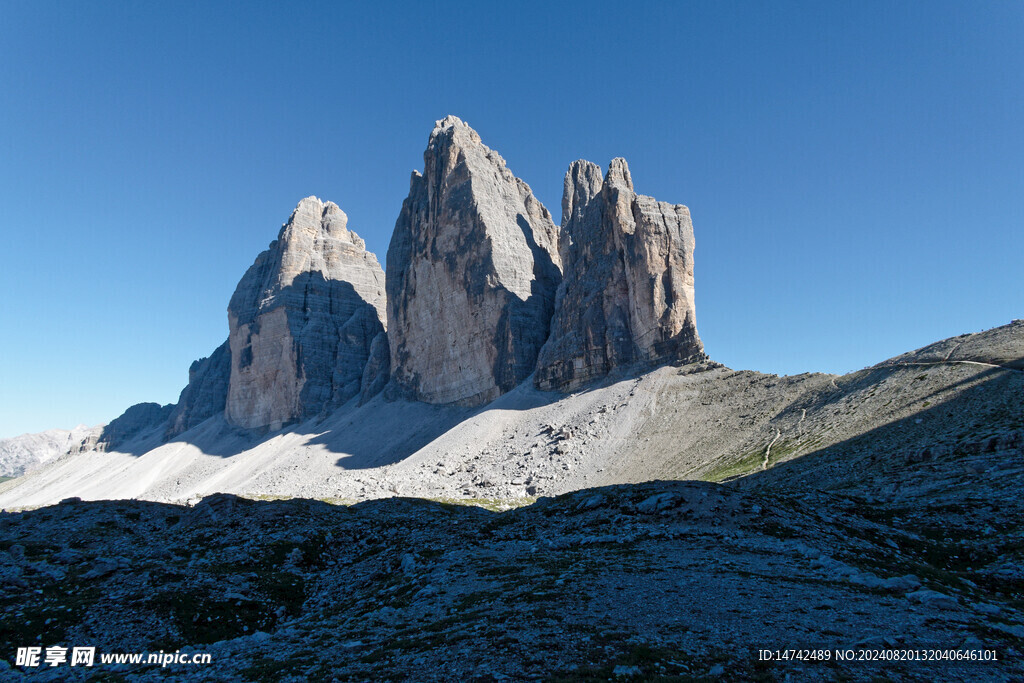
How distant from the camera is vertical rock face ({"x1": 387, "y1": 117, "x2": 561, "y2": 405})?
108 m

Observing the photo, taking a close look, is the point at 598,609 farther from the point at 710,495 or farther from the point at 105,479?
the point at 105,479

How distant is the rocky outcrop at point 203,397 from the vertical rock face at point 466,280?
213 ft

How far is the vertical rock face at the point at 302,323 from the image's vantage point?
135 meters

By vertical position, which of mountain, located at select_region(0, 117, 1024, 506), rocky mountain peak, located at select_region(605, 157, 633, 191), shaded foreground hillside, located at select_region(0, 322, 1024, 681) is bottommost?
shaded foreground hillside, located at select_region(0, 322, 1024, 681)

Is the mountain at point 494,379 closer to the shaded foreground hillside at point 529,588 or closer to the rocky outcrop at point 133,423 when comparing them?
the rocky outcrop at point 133,423

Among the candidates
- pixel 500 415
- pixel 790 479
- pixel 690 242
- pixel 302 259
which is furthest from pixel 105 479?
pixel 790 479

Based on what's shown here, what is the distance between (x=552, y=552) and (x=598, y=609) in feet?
20.8

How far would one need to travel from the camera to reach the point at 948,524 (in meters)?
20.2

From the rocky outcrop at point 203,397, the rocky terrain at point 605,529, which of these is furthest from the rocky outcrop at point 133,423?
the rocky terrain at point 605,529

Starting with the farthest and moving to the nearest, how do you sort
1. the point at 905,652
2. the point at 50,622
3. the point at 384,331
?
the point at 384,331 < the point at 50,622 < the point at 905,652

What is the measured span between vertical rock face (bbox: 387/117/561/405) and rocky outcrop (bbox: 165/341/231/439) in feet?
213

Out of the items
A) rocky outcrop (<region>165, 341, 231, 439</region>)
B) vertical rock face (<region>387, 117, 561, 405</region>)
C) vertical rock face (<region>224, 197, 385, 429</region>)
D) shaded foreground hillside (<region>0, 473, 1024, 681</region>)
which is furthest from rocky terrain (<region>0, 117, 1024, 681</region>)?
rocky outcrop (<region>165, 341, 231, 439</region>)

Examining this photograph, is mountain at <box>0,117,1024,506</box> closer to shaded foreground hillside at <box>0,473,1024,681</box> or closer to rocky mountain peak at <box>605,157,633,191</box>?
rocky mountain peak at <box>605,157,633,191</box>

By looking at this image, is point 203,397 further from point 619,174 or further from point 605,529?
point 605,529
